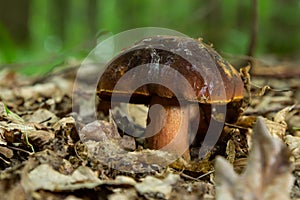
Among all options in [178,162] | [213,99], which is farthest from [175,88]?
[178,162]

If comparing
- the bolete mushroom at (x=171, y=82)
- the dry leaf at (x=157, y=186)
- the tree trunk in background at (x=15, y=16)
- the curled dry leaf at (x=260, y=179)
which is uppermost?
the tree trunk in background at (x=15, y=16)

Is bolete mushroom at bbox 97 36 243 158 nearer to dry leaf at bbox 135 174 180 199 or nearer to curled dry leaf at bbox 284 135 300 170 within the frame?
curled dry leaf at bbox 284 135 300 170

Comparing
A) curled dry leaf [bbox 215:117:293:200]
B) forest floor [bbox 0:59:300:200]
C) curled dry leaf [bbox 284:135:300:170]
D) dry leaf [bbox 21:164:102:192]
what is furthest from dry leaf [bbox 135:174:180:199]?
curled dry leaf [bbox 284:135:300:170]

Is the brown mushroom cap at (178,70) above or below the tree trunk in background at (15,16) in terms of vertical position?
below

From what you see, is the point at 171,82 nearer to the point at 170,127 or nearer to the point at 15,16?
the point at 170,127

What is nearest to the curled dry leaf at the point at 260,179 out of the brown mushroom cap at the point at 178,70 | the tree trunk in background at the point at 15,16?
the brown mushroom cap at the point at 178,70

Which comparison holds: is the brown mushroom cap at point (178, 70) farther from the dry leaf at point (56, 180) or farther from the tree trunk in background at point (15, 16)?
the tree trunk in background at point (15, 16)
